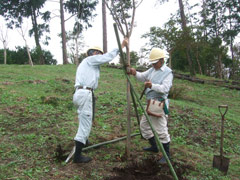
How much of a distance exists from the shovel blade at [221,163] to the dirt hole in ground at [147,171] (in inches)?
17.4

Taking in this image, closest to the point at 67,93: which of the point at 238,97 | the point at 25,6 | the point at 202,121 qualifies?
the point at 202,121

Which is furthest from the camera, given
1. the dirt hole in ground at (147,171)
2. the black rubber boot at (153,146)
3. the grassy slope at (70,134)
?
the black rubber boot at (153,146)

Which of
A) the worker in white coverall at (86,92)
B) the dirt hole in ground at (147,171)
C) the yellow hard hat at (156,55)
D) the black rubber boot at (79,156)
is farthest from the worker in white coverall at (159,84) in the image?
the black rubber boot at (79,156)

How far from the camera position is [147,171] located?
10.9 ft

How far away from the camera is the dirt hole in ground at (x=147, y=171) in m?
3.16

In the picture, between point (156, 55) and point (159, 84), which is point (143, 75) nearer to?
point (159, 84)

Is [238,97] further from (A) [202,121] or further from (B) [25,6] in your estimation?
(B) [25,6]

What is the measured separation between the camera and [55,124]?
5035mm

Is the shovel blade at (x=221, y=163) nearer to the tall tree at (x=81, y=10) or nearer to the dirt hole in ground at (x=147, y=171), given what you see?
the dirt hole in ground at (x=147, y=171)

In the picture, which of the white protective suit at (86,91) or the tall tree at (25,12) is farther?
the tall tree at (25,12)

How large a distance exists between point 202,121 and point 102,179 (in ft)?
12.7

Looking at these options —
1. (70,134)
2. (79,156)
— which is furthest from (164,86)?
(70,134)

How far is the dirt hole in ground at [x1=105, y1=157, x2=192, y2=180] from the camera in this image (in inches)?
125

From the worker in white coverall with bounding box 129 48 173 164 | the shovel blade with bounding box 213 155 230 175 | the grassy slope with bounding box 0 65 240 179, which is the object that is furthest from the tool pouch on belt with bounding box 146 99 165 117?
the shovel blade with bounding box 213 155 230 175
